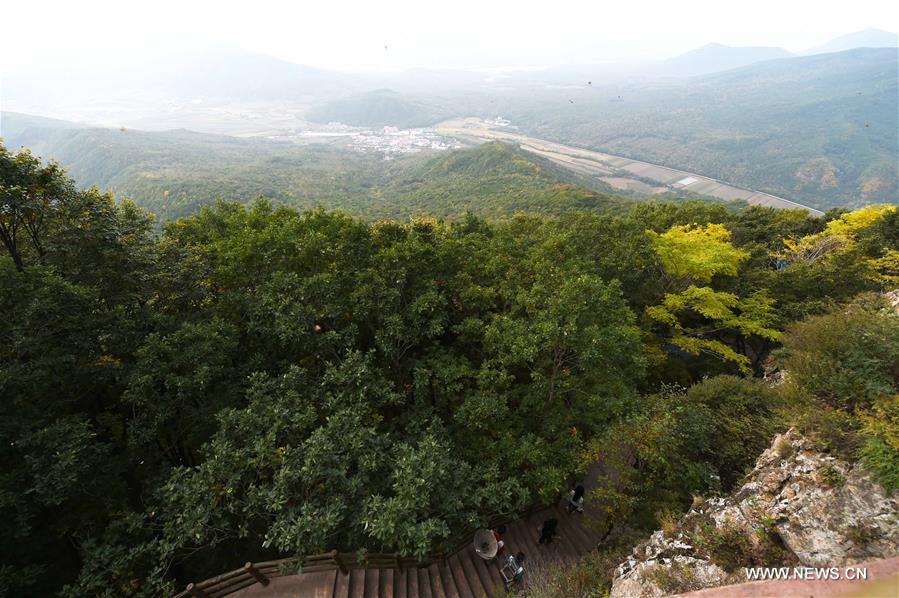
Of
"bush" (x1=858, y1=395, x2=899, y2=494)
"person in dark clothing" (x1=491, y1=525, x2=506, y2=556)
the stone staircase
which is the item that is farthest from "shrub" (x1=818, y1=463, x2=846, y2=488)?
"person in dark clothing" (x1=491, y1=525, x2=506, y2=556)

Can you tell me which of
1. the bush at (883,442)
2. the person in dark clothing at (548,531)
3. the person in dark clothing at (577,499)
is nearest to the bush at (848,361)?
the bush at (883,442)

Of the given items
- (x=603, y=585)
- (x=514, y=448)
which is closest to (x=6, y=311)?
(x=514, y=448)

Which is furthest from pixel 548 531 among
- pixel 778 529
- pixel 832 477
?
pixel 832 477

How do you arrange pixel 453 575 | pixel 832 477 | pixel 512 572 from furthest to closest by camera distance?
pixel 453 575 < pixel 512 572 < pixel 832 477

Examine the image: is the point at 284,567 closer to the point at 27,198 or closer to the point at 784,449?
the point at 27,198

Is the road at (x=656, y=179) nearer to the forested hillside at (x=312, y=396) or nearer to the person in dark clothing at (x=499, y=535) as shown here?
the forested hillside at (x=312, y=396)

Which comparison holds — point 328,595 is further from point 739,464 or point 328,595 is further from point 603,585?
point 739,464
